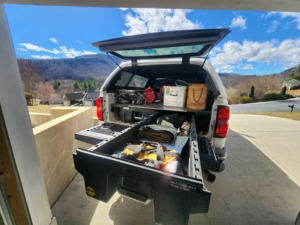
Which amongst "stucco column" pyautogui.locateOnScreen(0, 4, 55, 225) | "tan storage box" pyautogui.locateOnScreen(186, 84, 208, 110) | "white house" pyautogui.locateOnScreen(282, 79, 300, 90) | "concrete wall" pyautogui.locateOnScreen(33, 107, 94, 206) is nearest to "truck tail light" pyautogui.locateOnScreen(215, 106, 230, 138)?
"tan storage box" pyautogui.locateOnScreen(186, 84, 208, 110)

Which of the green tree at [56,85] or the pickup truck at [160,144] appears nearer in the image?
the pickup truck at [160,144]

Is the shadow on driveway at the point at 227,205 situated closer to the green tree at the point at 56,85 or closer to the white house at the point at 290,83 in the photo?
the green tree at the point at 56,85

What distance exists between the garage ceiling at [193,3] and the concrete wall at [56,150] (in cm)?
128

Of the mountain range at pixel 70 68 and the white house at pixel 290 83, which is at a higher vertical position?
the mountain range at pixel 70 68

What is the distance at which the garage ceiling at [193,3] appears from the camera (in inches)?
33.4

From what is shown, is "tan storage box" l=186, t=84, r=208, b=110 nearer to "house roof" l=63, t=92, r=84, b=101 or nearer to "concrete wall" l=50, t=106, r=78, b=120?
"concrete wall" l=50, t=106, r=78, b=120

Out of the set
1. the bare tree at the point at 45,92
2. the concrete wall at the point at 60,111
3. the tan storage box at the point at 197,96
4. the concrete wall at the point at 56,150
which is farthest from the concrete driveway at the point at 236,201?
the bare tree at the point at 45,92

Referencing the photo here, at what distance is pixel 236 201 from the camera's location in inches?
74.8

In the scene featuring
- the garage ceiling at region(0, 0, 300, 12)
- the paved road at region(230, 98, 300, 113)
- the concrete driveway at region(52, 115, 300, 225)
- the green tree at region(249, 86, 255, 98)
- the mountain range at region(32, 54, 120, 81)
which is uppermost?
the mountain range at region(32, 54, 120, 81)

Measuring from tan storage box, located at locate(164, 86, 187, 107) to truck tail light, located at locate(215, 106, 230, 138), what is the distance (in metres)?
0.62

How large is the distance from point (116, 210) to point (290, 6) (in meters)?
2.40

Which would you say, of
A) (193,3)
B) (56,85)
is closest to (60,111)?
(193,3)

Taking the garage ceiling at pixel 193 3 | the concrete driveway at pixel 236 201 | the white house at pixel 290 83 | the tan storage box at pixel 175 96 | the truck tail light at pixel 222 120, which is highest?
the garage ceiling at pixel 193 3

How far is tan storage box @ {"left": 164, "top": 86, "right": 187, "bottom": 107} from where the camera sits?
7.47ft
